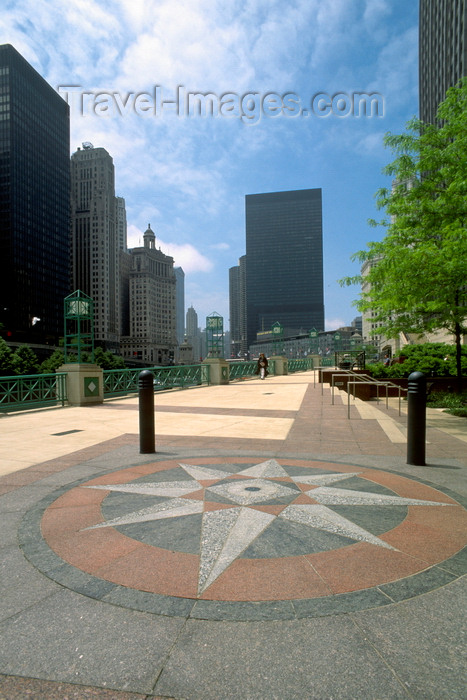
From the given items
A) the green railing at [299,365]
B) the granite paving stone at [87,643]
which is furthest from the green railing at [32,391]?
the green railing at [299,365]

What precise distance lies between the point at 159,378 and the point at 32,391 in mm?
8056

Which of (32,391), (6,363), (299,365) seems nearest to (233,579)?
(32,391)

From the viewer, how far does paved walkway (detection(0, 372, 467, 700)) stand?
6.59 feet

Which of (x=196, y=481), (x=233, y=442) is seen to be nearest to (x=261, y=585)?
(x=196, y=481)

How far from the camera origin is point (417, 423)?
595 cm

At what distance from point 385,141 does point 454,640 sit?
12.5 metres

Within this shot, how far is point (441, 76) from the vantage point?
227 ft

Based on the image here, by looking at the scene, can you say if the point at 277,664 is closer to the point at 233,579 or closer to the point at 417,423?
the point at 233,579

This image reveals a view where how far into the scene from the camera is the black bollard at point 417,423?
5.88 m

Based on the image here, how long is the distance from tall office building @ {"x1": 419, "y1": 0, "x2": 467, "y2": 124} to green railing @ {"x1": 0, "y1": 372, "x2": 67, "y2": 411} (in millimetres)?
63433

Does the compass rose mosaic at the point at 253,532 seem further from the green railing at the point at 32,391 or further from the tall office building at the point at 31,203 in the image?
the tall office building at the point at 31,203

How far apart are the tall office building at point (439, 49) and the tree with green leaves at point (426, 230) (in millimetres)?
55749

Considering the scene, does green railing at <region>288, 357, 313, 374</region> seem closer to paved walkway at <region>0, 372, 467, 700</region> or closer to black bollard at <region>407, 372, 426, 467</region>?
black bollard at <region>407, 372, 426, 467</region>

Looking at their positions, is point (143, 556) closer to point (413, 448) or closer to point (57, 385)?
point (413, 448)
